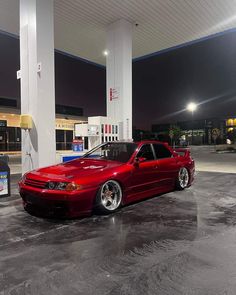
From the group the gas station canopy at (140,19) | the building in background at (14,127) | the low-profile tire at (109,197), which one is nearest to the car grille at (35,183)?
the low-profile tire at (109,197)

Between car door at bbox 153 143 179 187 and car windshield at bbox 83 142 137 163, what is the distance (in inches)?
27.6

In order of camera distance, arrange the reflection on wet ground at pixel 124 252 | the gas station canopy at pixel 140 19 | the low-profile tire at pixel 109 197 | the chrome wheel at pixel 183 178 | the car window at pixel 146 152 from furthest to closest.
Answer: the gas station canopy at pixel 140 19, the chrome wheel at pixel 183 178, the car window at pixel 146 152, the low-profile tire at pixel 109 197, the reflection on wet ground at pixel 124 252

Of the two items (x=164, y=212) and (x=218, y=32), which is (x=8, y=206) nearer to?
(x=164, y=212)

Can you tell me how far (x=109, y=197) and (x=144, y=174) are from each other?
1.02 meters

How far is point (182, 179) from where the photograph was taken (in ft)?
23.3

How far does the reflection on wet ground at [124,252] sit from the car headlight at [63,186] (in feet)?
1.81

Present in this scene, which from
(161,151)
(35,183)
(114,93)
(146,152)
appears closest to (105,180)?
(35,183)

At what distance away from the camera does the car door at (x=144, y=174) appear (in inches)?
213

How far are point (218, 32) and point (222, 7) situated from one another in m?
2.28

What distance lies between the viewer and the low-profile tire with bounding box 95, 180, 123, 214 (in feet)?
15.4

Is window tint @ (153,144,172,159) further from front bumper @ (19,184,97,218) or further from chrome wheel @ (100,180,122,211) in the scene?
front bumper @ (19,184,97,218)

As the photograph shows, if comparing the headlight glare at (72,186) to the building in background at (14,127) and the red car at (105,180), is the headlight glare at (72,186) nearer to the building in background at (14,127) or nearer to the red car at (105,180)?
the red car at (105,180)

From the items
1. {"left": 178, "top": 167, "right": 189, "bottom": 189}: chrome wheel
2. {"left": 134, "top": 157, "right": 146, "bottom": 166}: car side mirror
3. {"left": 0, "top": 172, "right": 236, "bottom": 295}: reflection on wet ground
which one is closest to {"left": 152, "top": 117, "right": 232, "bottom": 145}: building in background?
{"left": 178, "top": 167, "right": 189, "bottom": 189}: chrome wheel

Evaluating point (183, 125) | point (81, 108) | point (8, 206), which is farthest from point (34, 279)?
point (183, 125)
